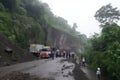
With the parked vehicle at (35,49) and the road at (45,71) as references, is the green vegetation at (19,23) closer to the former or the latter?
the parked vehicle at (35,49)

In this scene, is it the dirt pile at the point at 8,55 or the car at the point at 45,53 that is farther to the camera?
the car at the point at 45,53

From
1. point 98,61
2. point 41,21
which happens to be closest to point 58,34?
point 41,21

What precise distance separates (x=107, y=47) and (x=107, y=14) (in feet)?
69.6

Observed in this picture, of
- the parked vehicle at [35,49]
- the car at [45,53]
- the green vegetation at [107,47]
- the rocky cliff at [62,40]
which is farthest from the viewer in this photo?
the rocky cliff at [62,40]

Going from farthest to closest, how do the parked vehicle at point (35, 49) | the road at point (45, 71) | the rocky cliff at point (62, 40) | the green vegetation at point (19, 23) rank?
the rocky cliff at point (62, 40) < the parked vehicle at point (35, 49) < the green vegetation at point (19, 23) < the road at point (45, 71)

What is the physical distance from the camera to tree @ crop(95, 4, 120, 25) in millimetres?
60844

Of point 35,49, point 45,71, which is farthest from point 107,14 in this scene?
point 45,71

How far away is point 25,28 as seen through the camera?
56344 millimetres

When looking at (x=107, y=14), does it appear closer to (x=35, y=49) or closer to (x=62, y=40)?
(x=35, y=49)

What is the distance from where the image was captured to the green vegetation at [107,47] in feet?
99.7

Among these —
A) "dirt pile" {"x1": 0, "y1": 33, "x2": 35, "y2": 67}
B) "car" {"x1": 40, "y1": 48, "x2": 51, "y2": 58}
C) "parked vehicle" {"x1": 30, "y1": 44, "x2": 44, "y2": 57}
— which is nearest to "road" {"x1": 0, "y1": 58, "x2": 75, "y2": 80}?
"dirt pile" {"x1": 0, "y1": 33, "x2": 35, "y2": 67}

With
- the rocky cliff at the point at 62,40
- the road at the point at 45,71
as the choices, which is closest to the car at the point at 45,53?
the road at the point at 45,71

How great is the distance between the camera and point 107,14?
61.5 meters

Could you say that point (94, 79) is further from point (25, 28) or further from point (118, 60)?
point (25, 28)
